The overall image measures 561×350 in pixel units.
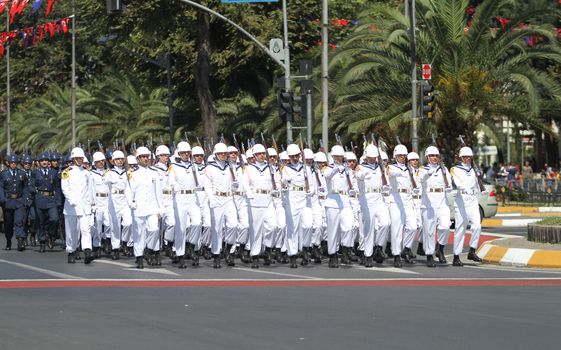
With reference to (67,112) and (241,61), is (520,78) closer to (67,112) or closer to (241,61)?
(241,61)

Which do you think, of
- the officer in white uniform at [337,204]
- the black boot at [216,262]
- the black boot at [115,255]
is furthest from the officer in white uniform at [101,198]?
the officer in white uniform at [337,204]

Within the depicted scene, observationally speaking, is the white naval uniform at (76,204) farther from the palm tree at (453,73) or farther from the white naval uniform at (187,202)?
the palm tree at (453,73)

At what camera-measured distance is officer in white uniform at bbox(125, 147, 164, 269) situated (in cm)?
2122

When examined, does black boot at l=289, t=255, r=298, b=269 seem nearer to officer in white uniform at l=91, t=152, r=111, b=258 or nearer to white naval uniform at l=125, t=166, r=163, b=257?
white naval uniform at l=125, t=166, r=163, b=257

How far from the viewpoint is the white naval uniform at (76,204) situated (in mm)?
22172

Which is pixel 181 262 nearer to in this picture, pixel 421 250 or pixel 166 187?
pixel 166 187

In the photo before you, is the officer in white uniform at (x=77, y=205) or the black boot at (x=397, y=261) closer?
the black boot at (x=397, y=261)

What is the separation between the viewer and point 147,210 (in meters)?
21.3

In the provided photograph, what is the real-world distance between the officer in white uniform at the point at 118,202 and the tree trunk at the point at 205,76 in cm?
2118

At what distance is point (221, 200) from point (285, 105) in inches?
447

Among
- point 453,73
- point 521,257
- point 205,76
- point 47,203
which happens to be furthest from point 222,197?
point 205,76

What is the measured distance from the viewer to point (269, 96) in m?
48.0
